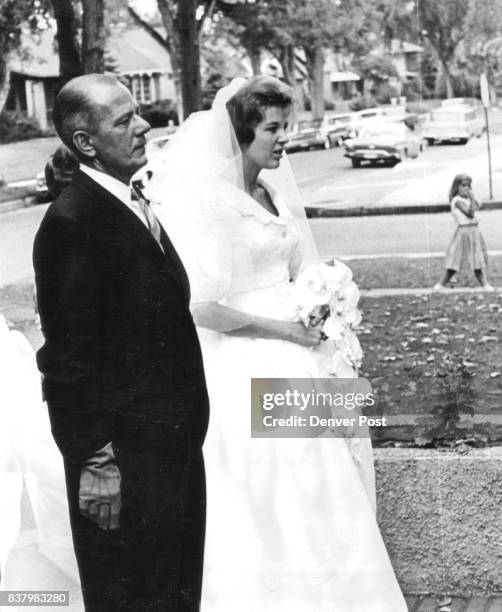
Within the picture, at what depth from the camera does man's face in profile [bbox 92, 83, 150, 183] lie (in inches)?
99.3

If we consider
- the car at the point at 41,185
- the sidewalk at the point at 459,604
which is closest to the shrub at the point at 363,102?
the car at the point at 41,185

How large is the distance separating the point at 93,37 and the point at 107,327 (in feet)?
4.71

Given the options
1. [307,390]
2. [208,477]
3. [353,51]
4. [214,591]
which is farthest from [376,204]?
[214,591]

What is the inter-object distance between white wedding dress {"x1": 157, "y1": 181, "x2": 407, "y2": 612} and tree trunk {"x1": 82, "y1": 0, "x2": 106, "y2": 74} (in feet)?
2.12

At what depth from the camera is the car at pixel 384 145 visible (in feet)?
11.7

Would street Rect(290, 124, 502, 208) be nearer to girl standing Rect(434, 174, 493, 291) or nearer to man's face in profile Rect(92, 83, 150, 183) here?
girl standing Rect(434, 174, 493, 291)

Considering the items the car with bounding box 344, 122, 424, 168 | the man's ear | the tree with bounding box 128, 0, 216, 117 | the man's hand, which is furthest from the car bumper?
the man's hand

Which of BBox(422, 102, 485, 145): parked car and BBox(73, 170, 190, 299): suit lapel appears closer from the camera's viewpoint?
BBox(73, 170, 190, 299): suit lapel

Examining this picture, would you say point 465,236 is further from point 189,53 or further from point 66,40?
point 66,40

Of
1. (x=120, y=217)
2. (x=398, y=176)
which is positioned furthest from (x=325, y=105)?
(x=120, y=217)

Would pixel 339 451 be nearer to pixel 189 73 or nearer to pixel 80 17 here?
pixel 189 73

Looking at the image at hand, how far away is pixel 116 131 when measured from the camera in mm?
2533

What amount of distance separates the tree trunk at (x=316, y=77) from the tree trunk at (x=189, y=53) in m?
0.34

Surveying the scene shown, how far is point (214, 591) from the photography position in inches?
128
